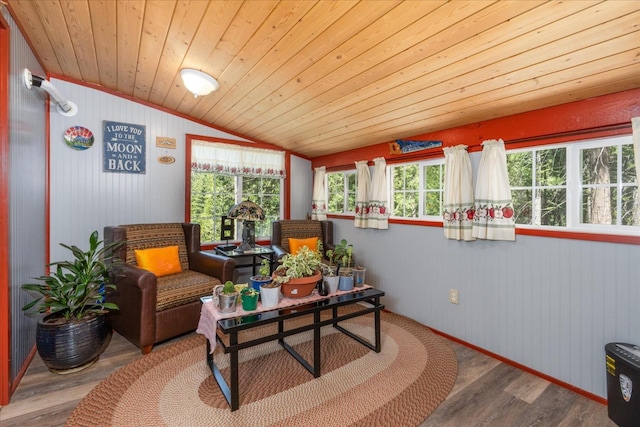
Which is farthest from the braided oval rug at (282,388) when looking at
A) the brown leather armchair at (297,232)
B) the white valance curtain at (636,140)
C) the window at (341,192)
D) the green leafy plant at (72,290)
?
the window at (341,192)

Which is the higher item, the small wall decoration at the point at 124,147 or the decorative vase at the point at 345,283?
the small wall decoration at the point at 124,147

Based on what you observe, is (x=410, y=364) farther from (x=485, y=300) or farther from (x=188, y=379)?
(x=188, y=379)

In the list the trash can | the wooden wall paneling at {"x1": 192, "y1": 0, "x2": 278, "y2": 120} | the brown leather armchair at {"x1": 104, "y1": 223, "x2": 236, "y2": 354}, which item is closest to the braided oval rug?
the brown leather armchair at {"x1": 104, "y1": 223, "x2": 236, "y2": 354}

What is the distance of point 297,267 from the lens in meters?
1.98

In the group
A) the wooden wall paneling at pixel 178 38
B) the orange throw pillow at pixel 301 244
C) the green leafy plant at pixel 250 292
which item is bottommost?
the green leafy plant at pixel 250 292

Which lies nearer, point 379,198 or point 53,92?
point 53,92

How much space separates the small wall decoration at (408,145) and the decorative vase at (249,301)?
2.14m

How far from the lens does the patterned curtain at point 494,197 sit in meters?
2.26

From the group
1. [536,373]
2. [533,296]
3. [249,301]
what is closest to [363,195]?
[533,296]

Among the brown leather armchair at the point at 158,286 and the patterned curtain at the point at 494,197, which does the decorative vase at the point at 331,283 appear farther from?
the patterned curtain at the point at 494,197

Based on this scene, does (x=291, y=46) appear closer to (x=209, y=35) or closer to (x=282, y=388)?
(x=209, y=35)

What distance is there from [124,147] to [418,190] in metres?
3.19

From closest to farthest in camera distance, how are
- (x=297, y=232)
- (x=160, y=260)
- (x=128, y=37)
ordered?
(x=128, y=37) → (x=160, y=260) → (x=297, y=232)

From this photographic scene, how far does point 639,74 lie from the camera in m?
1.57
